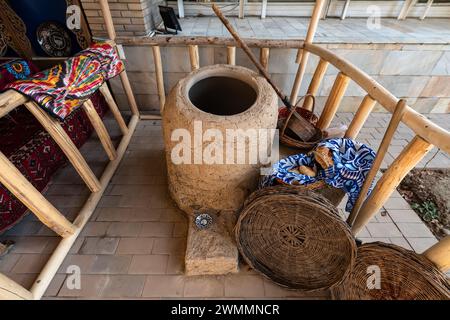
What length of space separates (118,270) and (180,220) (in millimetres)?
596

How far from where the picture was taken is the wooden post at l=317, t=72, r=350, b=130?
2.07 metres

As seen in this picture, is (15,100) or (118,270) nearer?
(15,100)

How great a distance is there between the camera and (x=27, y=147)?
216 cm

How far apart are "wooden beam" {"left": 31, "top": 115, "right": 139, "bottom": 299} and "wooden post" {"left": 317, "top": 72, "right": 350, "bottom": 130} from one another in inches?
87.0

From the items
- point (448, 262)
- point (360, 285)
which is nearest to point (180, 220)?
point (360, 285)

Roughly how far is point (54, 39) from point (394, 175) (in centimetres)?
389

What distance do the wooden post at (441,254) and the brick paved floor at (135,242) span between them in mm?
763

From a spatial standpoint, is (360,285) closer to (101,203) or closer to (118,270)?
(118,270)

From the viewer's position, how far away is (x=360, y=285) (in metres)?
1.47

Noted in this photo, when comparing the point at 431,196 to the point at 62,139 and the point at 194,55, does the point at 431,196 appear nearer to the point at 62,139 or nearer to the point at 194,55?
the point at 194,55

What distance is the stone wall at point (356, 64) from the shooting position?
9.29 feet

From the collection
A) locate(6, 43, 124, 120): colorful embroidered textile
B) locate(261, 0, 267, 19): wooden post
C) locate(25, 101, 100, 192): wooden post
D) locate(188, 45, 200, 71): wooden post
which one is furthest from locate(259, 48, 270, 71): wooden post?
locate(25, 101, 100, 192): wooden post
